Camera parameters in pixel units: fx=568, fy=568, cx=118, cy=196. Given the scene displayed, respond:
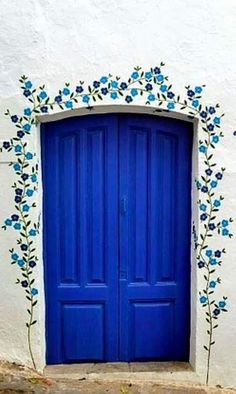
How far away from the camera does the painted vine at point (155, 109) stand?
508cm

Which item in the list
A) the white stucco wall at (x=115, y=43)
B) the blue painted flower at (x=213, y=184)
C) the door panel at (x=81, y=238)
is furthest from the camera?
the door panel at (x=81, y=238)

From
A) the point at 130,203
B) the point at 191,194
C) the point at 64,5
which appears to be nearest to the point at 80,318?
the point at 130,203

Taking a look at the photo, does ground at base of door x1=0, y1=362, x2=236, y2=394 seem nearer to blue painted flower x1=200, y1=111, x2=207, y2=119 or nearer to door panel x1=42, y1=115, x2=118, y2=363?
door panel x1=42, y1=115, x2=118, y2=363

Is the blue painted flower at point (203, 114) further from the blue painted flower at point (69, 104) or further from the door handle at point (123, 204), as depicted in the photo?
the blue painted flower at point (69, 104)

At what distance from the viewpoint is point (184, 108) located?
201 inches

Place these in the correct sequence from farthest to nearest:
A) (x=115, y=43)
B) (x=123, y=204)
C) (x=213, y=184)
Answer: (x=123, y=204) → (x=213, y=184) → (x=115, y=43)

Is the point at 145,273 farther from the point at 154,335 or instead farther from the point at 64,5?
the point at 64,5

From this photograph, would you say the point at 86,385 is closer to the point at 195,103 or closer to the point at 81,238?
the point at 81,238

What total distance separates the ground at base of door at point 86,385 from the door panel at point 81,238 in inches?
11.6

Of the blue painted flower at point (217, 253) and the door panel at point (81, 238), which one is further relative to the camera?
the door panel at point (81, 238)

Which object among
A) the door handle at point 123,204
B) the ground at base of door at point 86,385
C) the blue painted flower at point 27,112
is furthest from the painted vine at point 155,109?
the door handle at point 123,204

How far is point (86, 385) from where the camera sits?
5242 millimetres

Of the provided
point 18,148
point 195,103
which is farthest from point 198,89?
point 18,148

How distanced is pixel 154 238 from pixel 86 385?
1.50 m
